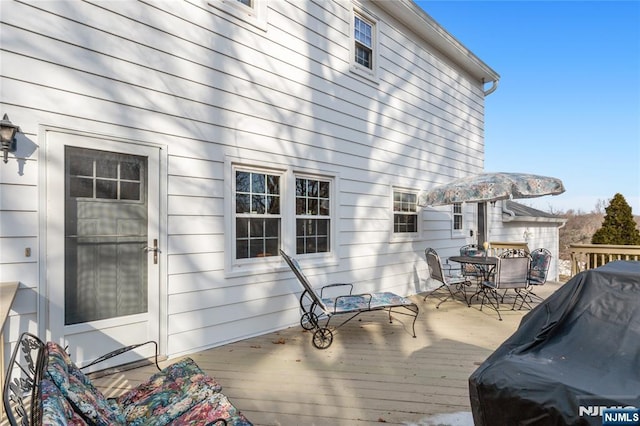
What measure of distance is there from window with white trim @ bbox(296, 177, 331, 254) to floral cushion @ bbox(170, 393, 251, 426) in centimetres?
334

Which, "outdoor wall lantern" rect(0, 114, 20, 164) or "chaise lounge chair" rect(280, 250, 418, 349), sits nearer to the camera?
"outdoor wall lantern" rect(0, 114, 20, 164)

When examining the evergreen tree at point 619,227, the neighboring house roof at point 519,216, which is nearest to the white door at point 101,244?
the neighboring house roof at point 519,216

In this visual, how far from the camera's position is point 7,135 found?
2709mm

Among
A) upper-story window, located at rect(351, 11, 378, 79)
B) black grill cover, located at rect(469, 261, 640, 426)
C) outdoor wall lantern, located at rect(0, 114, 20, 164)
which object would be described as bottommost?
black grill cover, located at rect(469, 261, 640, 426)

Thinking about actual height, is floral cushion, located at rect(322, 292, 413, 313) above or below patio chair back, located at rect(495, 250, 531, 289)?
below

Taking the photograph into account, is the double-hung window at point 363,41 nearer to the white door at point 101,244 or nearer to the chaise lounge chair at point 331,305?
the chaise lounge chair at point 331,305

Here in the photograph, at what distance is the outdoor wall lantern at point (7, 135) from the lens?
2.69 meters

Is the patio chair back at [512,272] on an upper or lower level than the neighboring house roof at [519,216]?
lower

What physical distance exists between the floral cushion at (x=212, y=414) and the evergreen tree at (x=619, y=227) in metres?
11.3

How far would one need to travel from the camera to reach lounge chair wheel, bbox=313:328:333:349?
3.98m

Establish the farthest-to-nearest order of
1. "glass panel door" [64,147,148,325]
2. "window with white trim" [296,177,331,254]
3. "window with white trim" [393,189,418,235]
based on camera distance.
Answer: "window with white trim" [393,189,418,235]
"window with white trim" [296,177,331,254]
"glass panel door" [64,147,148,325]

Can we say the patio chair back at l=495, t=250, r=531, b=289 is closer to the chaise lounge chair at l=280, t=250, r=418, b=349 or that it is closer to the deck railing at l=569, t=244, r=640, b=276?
the chaise lounge chair at l=280, t=250, r=418, b=349

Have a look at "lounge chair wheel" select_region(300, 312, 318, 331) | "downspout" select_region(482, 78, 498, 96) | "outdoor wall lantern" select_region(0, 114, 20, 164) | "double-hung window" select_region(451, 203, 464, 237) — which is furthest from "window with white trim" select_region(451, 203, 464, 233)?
"outdoor wall lantern" select_region(0, 114, 20, 164)

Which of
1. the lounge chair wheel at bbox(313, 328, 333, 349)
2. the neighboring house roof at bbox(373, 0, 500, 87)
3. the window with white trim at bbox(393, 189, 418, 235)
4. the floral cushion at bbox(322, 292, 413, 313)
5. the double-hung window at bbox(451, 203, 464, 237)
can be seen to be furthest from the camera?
the double-hung window at bbox(451, 203, 464, 237)
